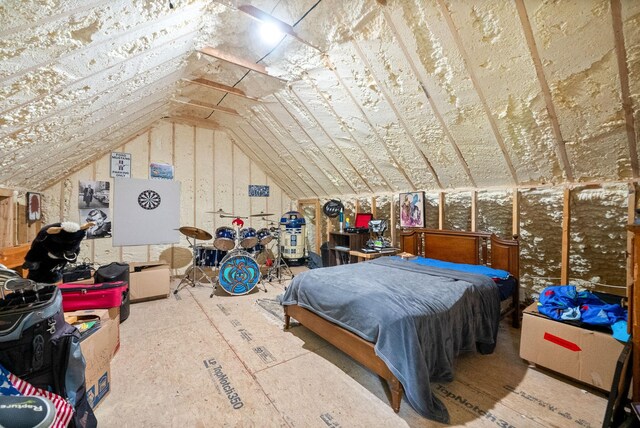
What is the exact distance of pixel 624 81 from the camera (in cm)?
179

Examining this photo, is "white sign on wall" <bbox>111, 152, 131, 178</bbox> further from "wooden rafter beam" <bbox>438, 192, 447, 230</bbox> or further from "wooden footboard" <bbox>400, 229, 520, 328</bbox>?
"wooden rafter beam" <bbox>438, 192, 447, 230</bbox>

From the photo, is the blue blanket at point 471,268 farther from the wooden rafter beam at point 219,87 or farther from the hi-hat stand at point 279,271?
the wooden rafter beam at point 219,87

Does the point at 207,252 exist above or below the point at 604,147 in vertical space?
below

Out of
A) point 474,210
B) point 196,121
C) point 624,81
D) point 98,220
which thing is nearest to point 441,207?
point 474,210

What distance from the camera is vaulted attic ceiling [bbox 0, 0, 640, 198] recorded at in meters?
1.56

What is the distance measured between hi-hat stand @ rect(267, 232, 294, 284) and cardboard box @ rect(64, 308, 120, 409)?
2847mm

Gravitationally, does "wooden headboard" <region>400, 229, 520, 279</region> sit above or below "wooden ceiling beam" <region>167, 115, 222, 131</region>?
below

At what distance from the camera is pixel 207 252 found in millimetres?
4184

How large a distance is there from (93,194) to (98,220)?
418mm

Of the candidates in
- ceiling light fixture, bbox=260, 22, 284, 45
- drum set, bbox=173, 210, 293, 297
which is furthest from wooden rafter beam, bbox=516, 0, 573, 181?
drum set, bbox=173, 210, 293, 297

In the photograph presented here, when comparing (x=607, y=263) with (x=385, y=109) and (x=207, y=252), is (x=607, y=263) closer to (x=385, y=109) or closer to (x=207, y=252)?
(x=385, y=109)

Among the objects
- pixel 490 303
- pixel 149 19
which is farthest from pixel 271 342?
pixel 149 19

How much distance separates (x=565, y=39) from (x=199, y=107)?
14.1ft

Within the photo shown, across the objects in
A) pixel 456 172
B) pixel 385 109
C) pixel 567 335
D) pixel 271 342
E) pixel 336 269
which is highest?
pixel 385 109
